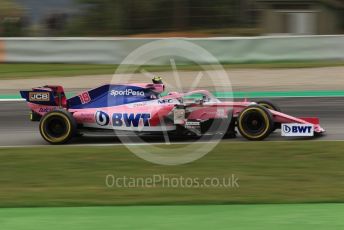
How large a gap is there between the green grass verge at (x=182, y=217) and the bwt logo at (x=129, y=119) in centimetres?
347

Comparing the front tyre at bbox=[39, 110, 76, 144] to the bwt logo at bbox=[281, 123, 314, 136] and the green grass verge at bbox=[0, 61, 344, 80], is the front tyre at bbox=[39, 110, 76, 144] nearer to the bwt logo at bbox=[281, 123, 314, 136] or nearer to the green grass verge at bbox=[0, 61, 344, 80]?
the bwt logo at bbox=[281, 123, 314, 136]

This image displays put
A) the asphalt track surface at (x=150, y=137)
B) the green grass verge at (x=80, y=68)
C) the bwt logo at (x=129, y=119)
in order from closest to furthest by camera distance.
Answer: the bwt logo at (x=129, y=119) → the asphalt track surface at (x=150, y=137) → the green grass verge at (x=80, y=68)

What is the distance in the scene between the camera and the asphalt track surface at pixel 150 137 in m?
10.1

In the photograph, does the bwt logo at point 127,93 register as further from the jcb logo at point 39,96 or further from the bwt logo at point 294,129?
the bwt logo at point 294,129

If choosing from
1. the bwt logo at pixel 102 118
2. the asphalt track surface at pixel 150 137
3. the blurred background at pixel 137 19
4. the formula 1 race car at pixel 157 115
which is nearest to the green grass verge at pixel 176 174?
the formula 1 race car at pixel 157 115

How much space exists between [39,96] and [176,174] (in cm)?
314

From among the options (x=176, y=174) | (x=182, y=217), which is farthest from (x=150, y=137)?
(x=182, y=217)

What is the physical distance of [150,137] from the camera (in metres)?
10.2

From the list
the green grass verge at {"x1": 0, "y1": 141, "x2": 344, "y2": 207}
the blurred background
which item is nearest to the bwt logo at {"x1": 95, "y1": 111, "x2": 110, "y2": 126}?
the green grass verge at {"x1": 0, "y1": 141, "x2": 344, "y2": 207}

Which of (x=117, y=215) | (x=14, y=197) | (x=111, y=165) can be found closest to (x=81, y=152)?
(x=111, y=165)

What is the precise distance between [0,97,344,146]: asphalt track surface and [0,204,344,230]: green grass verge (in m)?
3.73

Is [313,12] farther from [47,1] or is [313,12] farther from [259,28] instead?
[47,1]

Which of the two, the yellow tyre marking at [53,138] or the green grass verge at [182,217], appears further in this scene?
the yellow tyre marking at [53,138]

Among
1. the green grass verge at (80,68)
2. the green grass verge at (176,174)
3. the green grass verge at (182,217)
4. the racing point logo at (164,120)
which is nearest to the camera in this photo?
the green grass verge at (182,217)
